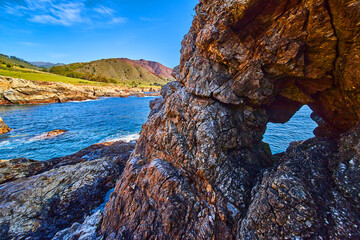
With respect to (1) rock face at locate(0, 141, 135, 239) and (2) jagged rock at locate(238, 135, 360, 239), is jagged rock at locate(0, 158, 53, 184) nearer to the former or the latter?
(1) rock face at locate(0, 141, 135, 239)

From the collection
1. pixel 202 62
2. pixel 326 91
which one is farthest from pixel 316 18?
pixel 202 62

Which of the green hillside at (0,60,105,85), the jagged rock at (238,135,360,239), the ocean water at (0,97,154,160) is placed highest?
the green hillside at (0,60,105,85)

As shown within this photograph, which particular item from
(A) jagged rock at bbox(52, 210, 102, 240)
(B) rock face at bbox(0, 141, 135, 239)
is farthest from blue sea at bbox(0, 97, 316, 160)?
(A) jagged rock at bbox(52, 210, 102, 240)

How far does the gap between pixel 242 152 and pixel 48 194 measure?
1845cm

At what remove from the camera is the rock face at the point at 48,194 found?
1143 cm

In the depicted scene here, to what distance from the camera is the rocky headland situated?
6.65 meters

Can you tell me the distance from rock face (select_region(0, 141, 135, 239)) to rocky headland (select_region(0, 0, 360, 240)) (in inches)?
3.6

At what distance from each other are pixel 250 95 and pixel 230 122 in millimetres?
2446

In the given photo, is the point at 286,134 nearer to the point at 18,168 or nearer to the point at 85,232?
the point at 85,232

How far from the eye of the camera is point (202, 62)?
37.6ft

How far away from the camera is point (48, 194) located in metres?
13.7

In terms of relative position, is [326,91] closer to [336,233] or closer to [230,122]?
[230,122]

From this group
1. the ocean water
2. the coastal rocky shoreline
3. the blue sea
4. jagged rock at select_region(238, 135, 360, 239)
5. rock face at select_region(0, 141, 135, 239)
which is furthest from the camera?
the coastal rocky shoreline

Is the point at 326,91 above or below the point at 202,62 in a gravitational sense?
below
